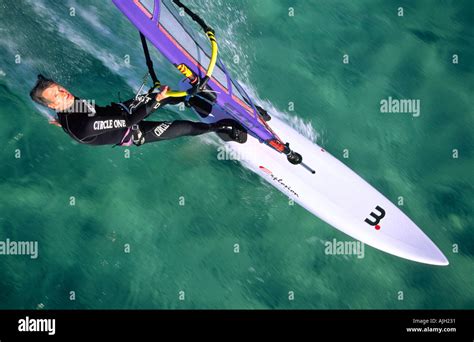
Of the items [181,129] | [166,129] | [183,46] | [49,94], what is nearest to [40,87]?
[49,94]

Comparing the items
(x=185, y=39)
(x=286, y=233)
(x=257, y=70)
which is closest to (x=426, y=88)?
(x=257, y=70)

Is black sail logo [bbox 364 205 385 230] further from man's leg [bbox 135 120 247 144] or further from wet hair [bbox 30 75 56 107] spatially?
wet hair [bbox 30 75 56 107]

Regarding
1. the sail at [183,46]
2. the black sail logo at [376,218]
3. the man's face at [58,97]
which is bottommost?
the black sail logo at [376,218]

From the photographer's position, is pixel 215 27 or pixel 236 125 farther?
pixel 215 27

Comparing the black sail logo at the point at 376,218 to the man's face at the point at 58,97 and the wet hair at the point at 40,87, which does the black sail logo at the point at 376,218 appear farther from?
the wet hair at the point at 40,87

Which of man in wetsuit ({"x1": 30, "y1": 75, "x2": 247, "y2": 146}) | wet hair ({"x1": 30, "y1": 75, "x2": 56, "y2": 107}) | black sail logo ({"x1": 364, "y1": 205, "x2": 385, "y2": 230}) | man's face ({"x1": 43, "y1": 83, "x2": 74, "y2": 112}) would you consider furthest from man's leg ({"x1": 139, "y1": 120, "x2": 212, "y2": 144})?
black sail logo ({"x1": 364, "y1": 205, "x2": 385, "y2": 230})

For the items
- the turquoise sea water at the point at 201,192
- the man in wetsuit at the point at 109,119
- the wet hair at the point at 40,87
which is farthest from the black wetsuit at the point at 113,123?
the turquoise sea water at the point at 201,192
